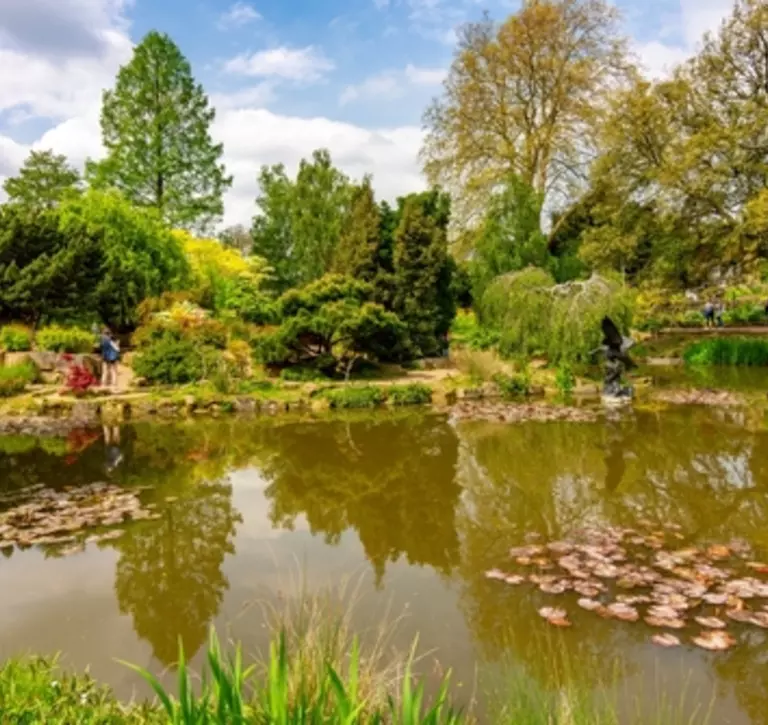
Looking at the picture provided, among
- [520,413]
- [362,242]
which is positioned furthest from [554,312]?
[362,242]

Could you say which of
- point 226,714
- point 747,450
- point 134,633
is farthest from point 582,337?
point 226,714

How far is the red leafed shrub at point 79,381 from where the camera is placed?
13.6 meters

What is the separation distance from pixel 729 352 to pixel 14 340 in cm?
1900

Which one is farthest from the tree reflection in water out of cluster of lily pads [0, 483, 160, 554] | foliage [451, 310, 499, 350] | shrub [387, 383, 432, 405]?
foliage [451, 310, 499, 350]

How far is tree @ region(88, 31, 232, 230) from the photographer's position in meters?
23.8

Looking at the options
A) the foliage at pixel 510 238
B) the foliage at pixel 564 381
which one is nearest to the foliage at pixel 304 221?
the foliage at pixel 510 238

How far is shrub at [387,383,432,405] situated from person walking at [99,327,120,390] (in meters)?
6.16

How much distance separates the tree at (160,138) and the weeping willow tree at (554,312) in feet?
48.4

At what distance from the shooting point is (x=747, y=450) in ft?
28.5

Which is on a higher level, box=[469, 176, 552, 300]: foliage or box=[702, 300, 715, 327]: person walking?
box=[469, 176, 552, 300]: foliage

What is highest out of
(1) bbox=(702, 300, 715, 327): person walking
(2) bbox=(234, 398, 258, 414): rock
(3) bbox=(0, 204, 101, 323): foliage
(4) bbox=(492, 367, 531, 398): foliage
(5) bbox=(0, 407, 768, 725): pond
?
(3) bbox=(0, 204, 101, 323): foliage

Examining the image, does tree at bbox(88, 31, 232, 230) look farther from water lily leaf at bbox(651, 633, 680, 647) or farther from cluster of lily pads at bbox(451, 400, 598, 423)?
water lily leaf at bbox(651, 633, 680, 647)

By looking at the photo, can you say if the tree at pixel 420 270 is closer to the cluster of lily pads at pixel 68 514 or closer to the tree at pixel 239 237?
the cluster of lily pads at pixel 68 514

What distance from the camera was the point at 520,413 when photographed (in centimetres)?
1177
